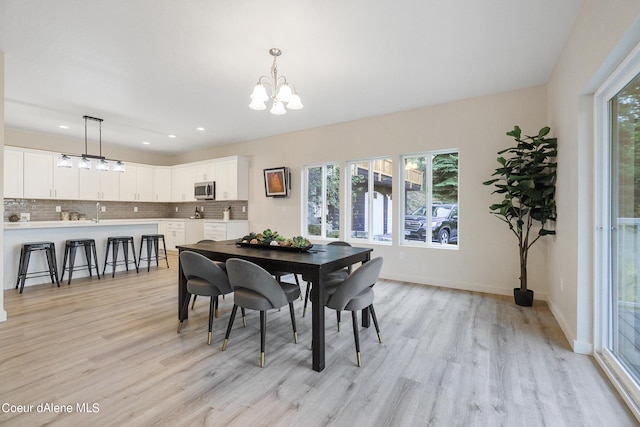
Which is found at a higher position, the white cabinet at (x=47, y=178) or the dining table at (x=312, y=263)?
the white cabinet at (x=47, y=178)

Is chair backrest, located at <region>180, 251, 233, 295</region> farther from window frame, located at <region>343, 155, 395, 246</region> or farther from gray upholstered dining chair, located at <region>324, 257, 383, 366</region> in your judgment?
window frame, located at <region>343, 155, 395, 246</region>

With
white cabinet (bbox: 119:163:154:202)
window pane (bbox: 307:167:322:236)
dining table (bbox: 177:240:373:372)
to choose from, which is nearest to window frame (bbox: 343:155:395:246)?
window pane (bbox: 307:167:322:236)

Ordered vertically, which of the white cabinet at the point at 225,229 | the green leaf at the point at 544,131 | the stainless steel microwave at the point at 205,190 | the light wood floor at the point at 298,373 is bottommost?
the light wood floor at the point at 298,373

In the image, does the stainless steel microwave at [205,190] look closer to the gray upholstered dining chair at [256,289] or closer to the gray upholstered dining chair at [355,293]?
the gray upholstered dining chair at [256,289]

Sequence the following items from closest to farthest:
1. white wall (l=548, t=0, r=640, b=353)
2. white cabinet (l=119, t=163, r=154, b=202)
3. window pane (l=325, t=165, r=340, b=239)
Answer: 1. white wall (l=548, t=0, r=640, b=353)
2. window pane (l=325, t=165, r=340, b=239)
3. white cabinet (l=119, t=163, r=154, b=202)

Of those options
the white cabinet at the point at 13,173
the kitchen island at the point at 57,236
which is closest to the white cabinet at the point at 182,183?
the kitchen island at the point at 57,236

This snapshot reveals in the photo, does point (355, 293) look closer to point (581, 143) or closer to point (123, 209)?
point (581, 143)

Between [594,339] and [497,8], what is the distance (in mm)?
2767

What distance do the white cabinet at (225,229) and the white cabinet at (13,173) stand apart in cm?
343

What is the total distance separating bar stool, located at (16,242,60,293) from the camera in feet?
13.3

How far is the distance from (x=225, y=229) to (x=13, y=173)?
401 cm

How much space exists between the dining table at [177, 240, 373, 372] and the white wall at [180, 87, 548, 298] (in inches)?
79.9

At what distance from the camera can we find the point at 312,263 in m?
2.13

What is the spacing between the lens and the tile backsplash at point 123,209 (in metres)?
5.89
